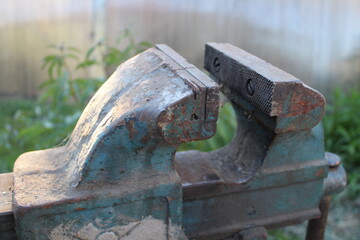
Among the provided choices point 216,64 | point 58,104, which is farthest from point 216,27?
point 216,64

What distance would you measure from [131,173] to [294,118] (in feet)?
1.49

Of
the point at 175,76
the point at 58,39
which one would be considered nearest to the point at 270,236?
the point at 175,76

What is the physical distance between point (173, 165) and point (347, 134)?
242cm

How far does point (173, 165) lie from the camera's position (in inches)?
43.5

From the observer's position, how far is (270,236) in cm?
249

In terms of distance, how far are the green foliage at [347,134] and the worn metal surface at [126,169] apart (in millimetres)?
2268

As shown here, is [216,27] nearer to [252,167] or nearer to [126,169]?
[252,167]

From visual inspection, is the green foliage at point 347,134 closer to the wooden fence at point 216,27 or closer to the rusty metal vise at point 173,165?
the wooden fence at point 216,27

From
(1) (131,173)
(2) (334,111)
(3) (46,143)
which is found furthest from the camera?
(2) (334,111)

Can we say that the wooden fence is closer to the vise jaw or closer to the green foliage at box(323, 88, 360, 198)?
the green foliage at box(323, 88, 360, 198)

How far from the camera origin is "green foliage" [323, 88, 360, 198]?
9.95 ft

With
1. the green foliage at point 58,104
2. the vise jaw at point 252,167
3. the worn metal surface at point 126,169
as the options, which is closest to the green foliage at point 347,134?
the green foliage at point 58,104

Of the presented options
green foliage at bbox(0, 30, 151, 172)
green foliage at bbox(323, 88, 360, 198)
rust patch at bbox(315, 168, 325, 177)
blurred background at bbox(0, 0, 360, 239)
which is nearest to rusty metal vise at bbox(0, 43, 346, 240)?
rust patch at bbox(315, 168, 325, 177)

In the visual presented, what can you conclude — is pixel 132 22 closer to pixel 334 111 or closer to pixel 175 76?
pixel 334 111
